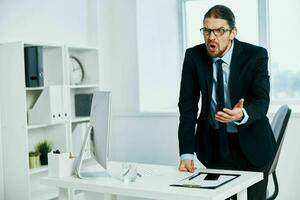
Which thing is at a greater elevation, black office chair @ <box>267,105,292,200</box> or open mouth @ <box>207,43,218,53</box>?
open mouth @ <box>207,43,218,53</box>

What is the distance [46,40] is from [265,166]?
2.39 metres

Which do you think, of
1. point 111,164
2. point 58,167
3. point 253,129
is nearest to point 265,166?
point 253,129

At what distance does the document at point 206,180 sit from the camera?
2045 millimetres

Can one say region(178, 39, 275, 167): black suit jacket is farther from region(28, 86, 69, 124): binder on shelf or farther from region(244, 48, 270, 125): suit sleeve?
region(28, 86, 69, 124): binder on shelf

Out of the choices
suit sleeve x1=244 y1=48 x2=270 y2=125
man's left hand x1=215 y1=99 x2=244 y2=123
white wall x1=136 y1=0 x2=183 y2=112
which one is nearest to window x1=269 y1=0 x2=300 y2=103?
white wall x1=136 y1=0 x2=183 y2=112

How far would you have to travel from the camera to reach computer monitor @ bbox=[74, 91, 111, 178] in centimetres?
229

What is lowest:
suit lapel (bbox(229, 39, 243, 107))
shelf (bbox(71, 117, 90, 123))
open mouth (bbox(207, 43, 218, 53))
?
shelf (bbox(71, 117, 90, 123))

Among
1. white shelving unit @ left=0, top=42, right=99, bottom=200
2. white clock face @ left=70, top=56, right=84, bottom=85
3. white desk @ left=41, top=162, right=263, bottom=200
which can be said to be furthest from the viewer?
white clock face @ left=70, top=56, right=84, bottom=85

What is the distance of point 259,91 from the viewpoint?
2.20 metres

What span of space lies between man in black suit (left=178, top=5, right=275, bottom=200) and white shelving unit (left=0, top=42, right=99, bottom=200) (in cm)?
155

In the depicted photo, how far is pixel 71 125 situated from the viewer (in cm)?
409

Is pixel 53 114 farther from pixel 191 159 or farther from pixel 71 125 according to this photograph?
pixel 191 159

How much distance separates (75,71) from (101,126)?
200 centimetres

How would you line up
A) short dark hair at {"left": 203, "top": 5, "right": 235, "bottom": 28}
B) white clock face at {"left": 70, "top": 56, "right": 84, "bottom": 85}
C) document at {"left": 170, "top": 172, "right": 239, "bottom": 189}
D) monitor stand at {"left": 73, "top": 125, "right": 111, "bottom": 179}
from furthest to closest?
1. white clock face at {"left": 70, "top": 56, "right": 84, "bottom": 85}
2. monitor stand at {"left": 73, "top": 125, "right": 111, "bottom": 179}
3. short dark hair at {"left": 203, "top": 5, "right": 235, "bottom": 28}
4. document at {"left": 170, "top": 172, "right": 239, "bottom": 189}
